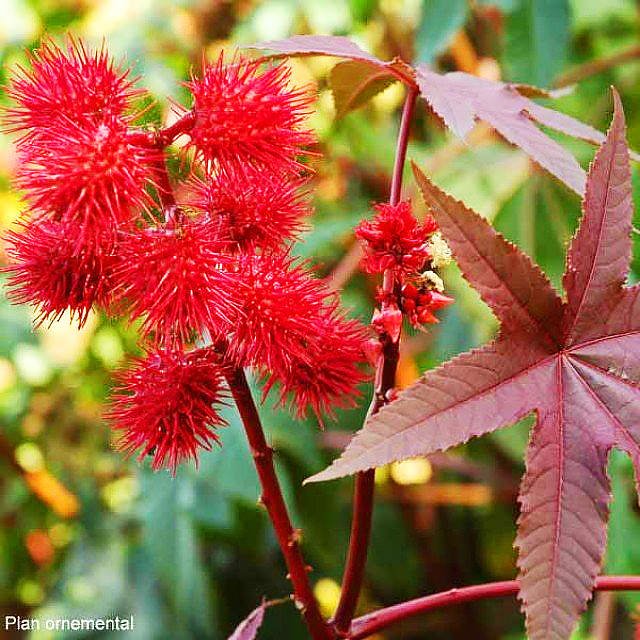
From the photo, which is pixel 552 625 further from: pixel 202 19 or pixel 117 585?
pixel 202 19

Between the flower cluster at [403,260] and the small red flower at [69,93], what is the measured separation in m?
0.17

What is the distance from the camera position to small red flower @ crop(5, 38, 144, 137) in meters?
0.56

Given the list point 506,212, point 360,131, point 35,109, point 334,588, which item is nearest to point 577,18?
point 360,131

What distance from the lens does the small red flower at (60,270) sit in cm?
56

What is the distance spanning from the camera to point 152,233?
55 cm

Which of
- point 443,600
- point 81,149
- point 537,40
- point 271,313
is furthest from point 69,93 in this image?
point 537,40

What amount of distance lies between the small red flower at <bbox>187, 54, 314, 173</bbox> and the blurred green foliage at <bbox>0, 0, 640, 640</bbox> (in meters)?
0.61

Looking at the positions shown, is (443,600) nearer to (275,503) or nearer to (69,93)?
(275,503)

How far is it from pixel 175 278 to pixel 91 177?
75 millimetres

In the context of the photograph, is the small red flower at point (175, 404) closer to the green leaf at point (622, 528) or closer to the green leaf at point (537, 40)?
the green leaf at point (622, 528)

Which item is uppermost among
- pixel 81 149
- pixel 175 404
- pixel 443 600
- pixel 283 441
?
pixel 283 441

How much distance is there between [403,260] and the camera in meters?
0.59

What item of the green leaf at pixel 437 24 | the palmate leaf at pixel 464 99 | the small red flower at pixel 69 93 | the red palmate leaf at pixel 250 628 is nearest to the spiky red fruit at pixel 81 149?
the small red flower at pixel 69 93

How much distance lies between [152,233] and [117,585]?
111cm
